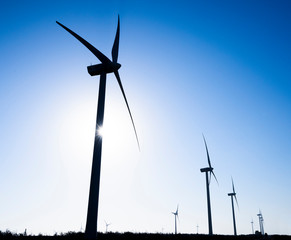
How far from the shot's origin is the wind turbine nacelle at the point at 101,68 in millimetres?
24203

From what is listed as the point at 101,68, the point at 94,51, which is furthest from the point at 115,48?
the point at 101,68

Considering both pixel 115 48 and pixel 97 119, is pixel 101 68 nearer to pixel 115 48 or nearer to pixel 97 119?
pixel 115 48

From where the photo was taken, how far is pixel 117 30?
2956 cm

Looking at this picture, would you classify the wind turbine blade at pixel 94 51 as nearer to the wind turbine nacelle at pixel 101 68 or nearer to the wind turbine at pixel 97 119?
the wind turbine at pixel 97 119

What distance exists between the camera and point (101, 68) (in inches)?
952

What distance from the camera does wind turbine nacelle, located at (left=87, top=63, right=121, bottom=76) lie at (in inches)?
953

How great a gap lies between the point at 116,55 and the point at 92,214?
17.9m

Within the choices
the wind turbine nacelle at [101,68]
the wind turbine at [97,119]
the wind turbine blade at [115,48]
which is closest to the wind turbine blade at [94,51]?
the wind turbine at [97,119]

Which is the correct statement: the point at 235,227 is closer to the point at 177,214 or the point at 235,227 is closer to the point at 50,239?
the point at 177,214

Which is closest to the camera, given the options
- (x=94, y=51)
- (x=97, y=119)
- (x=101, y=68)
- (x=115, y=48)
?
(x=97, y=119)

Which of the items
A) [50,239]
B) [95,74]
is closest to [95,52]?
[95,74]

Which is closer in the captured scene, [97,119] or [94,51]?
[97,119]

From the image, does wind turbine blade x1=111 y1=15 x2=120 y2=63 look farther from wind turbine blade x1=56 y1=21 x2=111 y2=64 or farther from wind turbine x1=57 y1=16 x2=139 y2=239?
wind turbine blade x1=56 y1=21 x2=111 y2=64

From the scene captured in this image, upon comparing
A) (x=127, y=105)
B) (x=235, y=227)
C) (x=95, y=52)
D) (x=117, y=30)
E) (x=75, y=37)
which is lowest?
(x=235, y=227)
